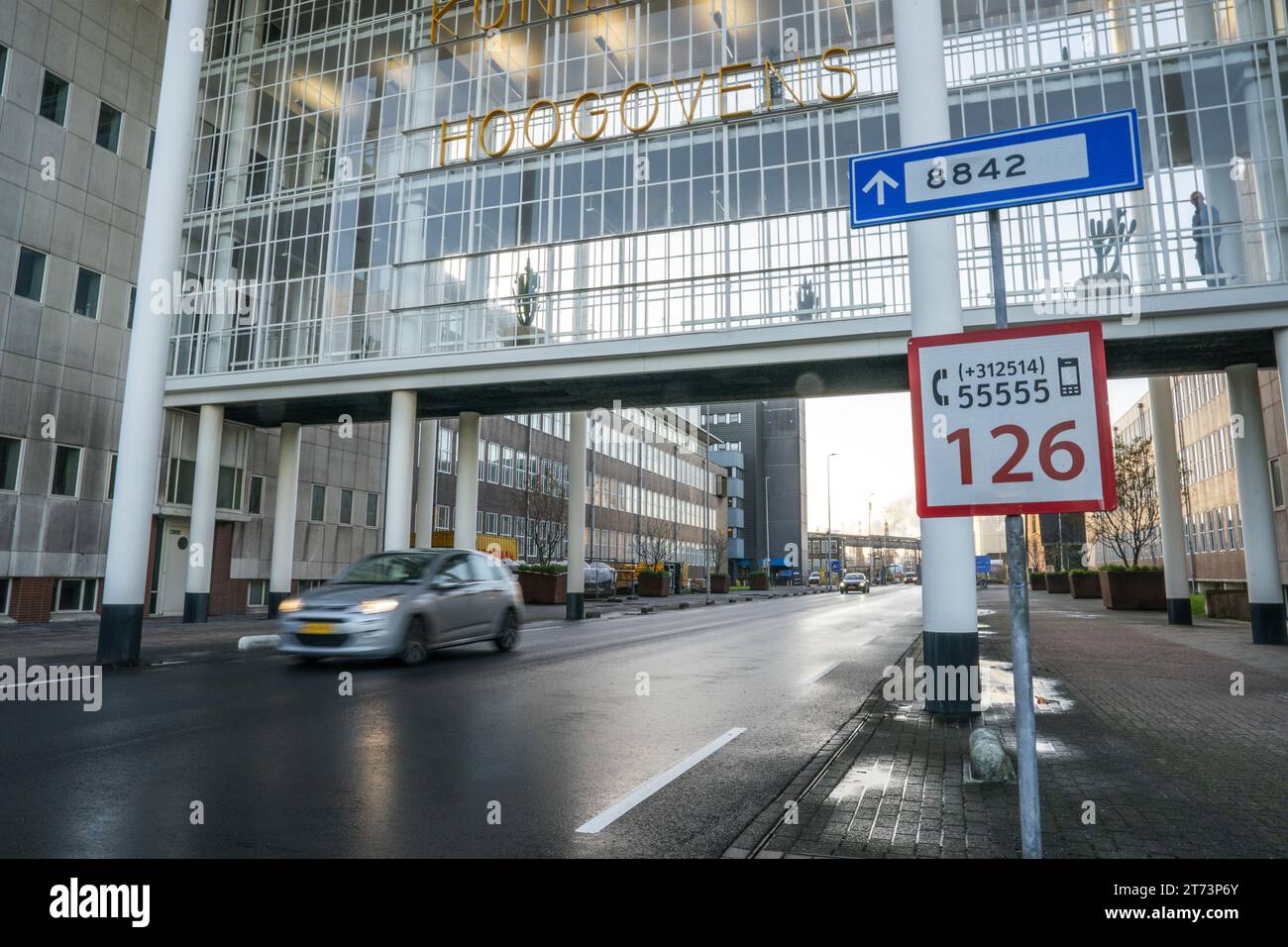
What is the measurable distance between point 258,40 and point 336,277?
33.5ft

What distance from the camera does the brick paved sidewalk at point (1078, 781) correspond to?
14.4 ft

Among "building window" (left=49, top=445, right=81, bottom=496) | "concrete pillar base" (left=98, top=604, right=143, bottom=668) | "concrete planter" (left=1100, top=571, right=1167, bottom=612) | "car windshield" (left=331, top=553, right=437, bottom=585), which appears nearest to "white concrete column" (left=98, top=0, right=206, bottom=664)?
"concrete pillar base" (left=98, top=604, right=143, bottom=668)

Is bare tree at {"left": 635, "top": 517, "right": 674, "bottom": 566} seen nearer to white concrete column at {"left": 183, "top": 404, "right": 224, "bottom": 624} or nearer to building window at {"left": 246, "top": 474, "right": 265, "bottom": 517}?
building window at {"left": 246, "top": 474, "right": 265, "bottom": 517}

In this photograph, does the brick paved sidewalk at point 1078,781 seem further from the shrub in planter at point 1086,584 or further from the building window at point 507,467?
the building window at point 507,467

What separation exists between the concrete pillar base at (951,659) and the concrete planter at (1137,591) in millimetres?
26008

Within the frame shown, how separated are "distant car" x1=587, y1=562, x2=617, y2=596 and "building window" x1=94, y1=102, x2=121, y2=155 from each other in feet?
94.7

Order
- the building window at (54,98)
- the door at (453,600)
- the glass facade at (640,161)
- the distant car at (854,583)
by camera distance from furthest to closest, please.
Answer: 1. the distant car at (854,583)
2. the building window at (54,98)
3. the glass facade at (640,161)
4. the door at (453,600)

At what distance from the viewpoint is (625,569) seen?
55375mm

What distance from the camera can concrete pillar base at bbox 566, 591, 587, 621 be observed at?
90.2ft

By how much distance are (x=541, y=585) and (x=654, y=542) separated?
2909 cm

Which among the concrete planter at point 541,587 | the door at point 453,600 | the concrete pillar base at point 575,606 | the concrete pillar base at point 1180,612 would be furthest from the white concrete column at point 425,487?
the concrete pillar base at point 1180,612
